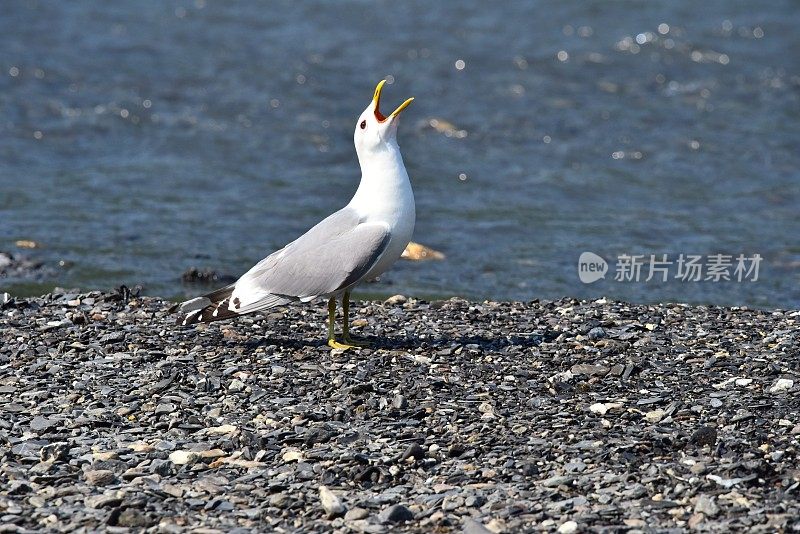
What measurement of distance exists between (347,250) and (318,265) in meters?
0.21

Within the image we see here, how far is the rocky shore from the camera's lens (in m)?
5.26

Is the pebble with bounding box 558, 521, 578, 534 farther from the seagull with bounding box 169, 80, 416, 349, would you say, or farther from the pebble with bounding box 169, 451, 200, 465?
the seagull with bounding box 169, 80, 416, 349

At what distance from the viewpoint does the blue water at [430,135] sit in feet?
38.3

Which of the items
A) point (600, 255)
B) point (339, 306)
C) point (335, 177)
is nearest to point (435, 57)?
point (335, 177)

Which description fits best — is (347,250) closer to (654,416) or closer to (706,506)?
(654,416)

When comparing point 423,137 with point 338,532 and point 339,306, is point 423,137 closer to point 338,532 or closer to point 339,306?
point 339,306

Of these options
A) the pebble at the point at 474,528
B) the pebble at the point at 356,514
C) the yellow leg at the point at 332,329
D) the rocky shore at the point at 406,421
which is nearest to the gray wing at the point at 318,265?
the yellow leg at the point at 332,329

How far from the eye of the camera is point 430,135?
16234 millimetres

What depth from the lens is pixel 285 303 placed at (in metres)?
7.57

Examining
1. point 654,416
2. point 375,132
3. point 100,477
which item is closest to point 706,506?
point 654,416

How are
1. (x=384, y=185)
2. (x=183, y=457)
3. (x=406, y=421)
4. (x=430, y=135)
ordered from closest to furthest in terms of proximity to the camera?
1. (x=183, y=457)
2. (x=406, y=421)
3. (x=384, y=185)
4. (x=430, y=135)

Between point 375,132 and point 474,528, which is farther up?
point 375,132

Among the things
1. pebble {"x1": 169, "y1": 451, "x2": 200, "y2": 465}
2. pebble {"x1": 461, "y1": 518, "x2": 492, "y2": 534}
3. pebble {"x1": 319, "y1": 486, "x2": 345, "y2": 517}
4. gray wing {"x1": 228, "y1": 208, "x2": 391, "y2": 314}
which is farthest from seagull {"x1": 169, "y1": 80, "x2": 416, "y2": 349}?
pebble {"x1": 461, "y1": 518, "x2": 492, "y2": 534}

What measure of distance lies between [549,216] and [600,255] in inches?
57.5
